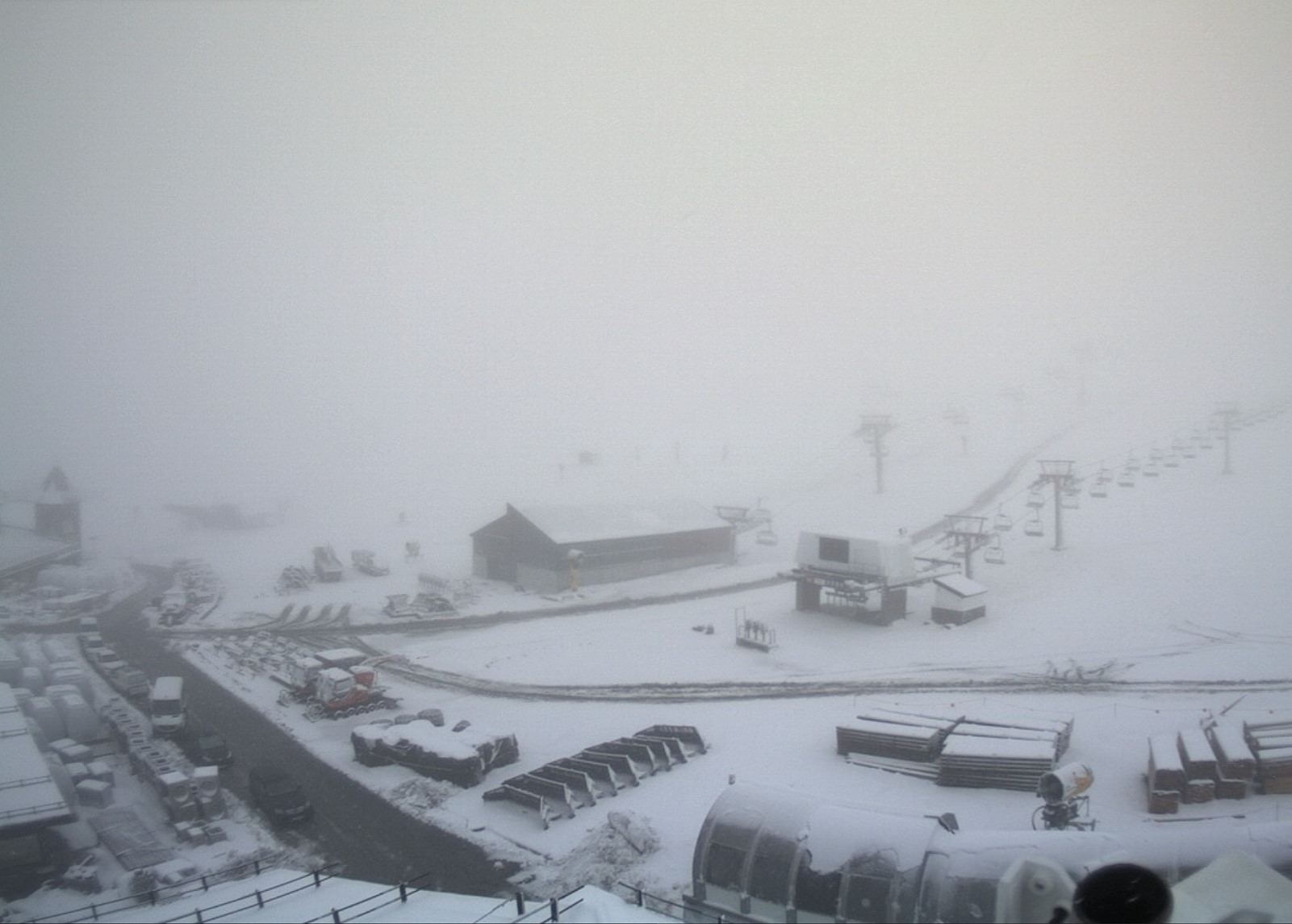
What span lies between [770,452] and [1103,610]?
60.4 m

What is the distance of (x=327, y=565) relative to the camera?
177 ft

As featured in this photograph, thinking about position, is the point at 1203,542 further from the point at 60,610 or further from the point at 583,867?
the point at 60,610

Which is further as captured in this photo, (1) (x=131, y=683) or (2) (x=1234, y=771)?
(1) (x=131, y=683)

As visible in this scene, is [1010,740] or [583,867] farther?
[1010,740]

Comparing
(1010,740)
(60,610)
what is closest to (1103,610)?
(1010,740)

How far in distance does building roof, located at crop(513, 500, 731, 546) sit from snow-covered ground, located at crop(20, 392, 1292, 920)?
3284 millimetres

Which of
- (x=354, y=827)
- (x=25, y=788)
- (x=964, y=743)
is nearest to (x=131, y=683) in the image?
(x=25, y=788)

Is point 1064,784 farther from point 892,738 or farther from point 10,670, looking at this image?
point 10,670

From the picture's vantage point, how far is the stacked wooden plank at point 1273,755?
57.0 feet

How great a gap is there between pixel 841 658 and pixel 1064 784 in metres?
16.2

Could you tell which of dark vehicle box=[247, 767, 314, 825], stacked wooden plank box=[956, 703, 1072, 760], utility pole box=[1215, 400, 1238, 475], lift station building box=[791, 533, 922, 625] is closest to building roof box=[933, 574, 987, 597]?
lift station building box=[791, 533, 922, 625]

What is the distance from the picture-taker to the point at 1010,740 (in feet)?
65.1

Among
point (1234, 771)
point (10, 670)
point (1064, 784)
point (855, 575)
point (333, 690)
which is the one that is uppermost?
point (855, 575)

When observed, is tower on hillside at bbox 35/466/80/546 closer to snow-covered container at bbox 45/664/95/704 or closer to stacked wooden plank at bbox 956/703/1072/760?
snow-covered container at bbox 45/664/95/704
